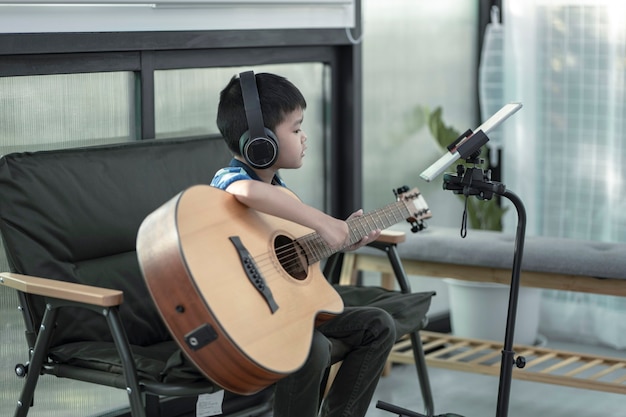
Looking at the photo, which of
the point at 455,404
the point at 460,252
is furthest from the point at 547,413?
the point at 460,252

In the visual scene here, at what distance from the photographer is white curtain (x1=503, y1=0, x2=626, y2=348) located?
13.2 ft

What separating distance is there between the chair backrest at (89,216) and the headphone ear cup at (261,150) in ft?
1.41

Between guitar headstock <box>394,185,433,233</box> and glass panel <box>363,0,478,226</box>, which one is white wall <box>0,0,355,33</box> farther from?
guitar headstock <box>394,185,433,233</box>

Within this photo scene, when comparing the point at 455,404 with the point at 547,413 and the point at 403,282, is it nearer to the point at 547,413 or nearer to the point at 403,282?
the point at 547,413

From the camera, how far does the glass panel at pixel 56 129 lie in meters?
2.82

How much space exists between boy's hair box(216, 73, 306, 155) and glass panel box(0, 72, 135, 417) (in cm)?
51

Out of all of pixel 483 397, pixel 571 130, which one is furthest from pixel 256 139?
pixel 571 130

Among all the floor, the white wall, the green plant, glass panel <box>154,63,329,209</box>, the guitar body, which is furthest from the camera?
the green plant

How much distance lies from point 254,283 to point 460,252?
1.21 metres

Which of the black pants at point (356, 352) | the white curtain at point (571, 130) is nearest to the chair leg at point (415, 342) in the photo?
the black pants at point (356, 352)

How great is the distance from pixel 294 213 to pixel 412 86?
1682 mm

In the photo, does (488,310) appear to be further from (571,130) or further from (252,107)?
(252,107)

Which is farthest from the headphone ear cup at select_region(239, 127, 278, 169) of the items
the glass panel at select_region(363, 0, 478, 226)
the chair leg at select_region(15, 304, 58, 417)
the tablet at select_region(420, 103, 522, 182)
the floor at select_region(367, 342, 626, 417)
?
the glass panel at select_region(363, 0, 478, 226)

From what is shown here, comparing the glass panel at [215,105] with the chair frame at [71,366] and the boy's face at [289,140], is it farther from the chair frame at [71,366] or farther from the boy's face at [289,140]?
the chair frame at [71,366]
